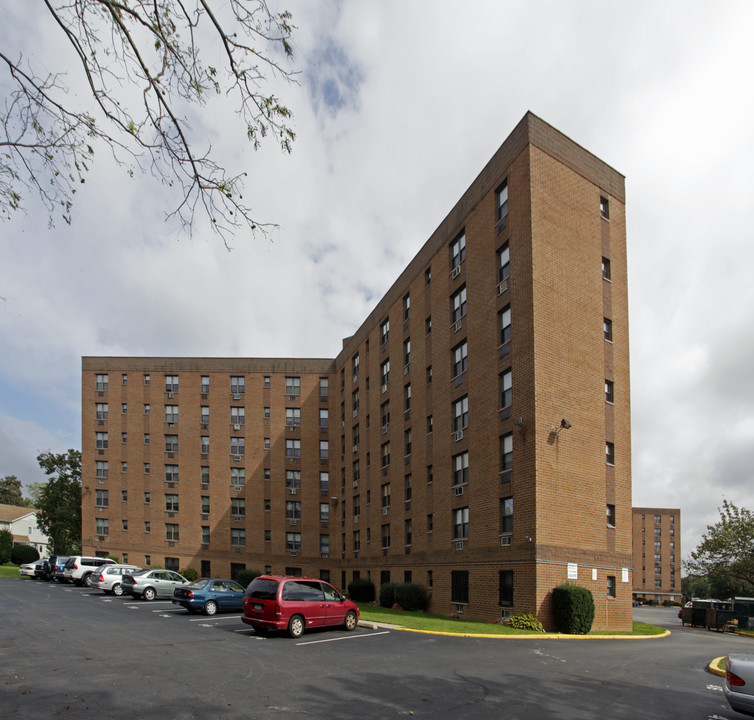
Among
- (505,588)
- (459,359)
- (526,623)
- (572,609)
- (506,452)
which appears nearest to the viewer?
(572,609)

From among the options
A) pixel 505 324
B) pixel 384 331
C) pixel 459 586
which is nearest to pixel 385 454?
pixel 384 331

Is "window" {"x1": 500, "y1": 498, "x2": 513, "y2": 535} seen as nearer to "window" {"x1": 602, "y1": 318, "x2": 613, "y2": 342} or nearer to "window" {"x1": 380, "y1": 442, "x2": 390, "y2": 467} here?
"window" {"x1": 602, "y1": 318, "x2": 613, "y2": 342}

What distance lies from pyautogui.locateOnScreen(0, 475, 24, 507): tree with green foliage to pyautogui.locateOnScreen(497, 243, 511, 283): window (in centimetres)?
12124

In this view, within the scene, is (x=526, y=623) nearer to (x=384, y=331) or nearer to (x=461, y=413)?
(x=461, y=413)

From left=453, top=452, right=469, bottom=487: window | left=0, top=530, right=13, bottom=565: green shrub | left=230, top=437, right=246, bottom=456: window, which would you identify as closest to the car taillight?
left=453, top=452, right=469, bottom=487: window

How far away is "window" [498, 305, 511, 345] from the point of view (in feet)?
90.0

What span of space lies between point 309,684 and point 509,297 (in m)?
19.3

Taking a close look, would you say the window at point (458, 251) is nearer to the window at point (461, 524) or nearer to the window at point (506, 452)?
the window at point (506, 452)

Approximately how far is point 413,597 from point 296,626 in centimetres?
1511

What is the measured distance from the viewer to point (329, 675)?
1211 cm

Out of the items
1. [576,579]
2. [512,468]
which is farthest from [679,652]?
[512,468]

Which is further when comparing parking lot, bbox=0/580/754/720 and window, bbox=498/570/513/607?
window, bbox=498/570/513/607

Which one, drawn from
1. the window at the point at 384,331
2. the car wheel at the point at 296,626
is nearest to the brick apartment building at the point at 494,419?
the window at the point at 384,331

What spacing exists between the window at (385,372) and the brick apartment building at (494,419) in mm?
76
